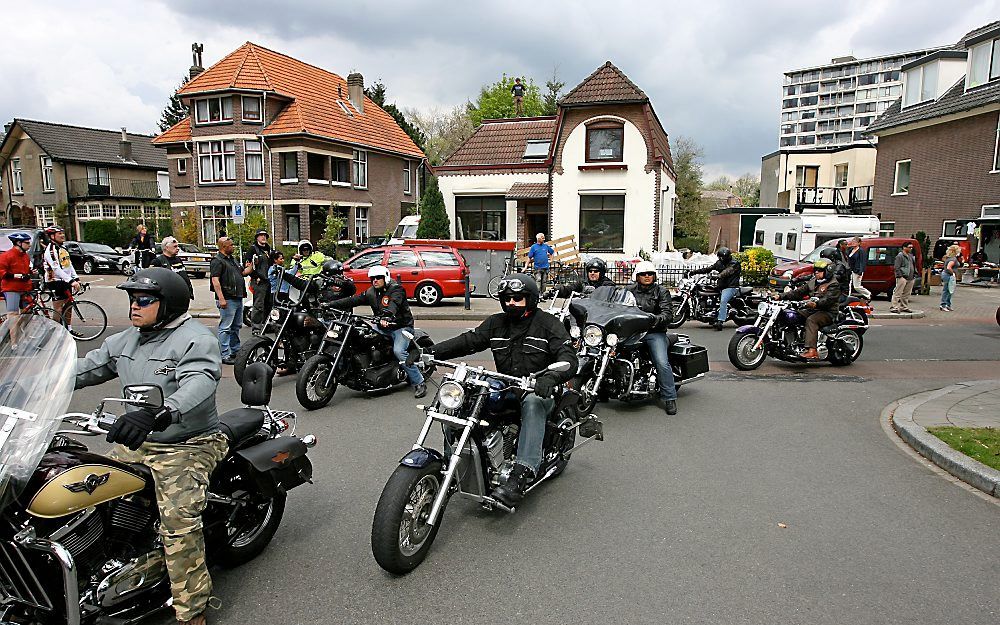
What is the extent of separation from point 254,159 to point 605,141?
60.6 ft

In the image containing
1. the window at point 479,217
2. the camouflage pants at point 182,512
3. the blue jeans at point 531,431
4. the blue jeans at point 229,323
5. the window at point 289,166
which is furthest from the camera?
the window at point 289,166

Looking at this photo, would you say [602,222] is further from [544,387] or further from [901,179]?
[544,387]

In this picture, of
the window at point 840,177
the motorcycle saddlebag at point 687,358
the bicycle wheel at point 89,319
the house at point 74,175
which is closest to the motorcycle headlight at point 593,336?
the motorcycle saddlebag at point 687,358

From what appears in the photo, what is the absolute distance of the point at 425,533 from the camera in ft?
13.3

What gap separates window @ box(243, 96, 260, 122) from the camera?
1342 inches

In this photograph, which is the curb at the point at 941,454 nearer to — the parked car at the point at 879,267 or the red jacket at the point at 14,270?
the parked car at the point at 879,267

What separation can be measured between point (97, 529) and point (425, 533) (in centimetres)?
175

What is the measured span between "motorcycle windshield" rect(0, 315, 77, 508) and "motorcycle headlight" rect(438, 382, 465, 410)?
6.21 feet

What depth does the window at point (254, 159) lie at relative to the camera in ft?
112

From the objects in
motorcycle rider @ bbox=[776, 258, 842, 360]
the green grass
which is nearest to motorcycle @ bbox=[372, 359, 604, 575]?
the green grass

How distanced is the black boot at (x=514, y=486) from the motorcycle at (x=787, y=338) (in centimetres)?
602

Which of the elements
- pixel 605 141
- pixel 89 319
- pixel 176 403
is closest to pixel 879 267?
pixel 605 141

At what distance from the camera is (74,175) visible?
46.3 metres

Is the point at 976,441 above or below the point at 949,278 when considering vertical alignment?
below
